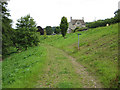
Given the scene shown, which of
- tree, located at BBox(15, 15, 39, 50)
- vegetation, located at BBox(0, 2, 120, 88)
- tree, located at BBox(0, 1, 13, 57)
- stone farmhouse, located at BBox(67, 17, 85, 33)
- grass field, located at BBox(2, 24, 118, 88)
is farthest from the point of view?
stone farmhouse, located at BBox(67, 17, 85, 33)

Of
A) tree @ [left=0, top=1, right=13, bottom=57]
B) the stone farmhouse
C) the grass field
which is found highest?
the stone farmhouse

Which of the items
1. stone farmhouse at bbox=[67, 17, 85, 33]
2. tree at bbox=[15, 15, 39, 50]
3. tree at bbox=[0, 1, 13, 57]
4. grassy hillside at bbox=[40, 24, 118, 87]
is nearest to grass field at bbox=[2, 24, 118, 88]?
grassy hillside at bbox=[40, 24, 118, 87]

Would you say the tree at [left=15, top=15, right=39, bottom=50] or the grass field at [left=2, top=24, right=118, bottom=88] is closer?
the grass field at [left=2, top=24, right=118, bottom=88]

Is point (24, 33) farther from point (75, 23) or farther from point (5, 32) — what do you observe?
point (75, 23)

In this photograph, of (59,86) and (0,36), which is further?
(0,36)

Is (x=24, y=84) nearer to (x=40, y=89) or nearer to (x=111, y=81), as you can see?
(x=40, y=89)

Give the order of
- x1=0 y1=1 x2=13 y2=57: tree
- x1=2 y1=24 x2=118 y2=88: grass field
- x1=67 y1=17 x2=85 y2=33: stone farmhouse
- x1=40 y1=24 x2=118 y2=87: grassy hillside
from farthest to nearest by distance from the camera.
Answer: x1=67 y1=17 x2=85 y2=33: stone farmhouse → x1=0 y1=1 x2=13 y2=57: tree → x1=40 y1=24 x2=118 y2=87: grassy hillside → x1=2 y1=24 x2=118 y2=88: grass field

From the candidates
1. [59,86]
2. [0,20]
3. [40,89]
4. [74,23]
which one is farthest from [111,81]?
[74,23]

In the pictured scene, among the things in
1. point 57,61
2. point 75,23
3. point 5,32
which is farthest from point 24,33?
point 75,23

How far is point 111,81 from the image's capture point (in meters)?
6.42

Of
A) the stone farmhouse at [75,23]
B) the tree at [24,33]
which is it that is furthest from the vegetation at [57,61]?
the stone farmhouse at [75,23]

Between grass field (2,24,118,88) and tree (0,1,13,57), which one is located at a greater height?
tree (0,1,13,57)

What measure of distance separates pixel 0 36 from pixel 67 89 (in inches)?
611

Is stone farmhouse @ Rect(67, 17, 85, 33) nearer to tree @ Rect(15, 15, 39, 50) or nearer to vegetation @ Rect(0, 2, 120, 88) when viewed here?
vegetation @ Rect(0, 2, 120, 88)
